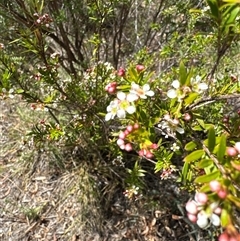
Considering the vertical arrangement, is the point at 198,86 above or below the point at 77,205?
above

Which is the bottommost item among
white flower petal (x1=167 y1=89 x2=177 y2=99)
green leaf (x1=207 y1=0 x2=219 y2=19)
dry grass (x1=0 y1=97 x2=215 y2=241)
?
dry grass (x1=0 y1=97 x2=215 y2=241)

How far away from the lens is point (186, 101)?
127 cm

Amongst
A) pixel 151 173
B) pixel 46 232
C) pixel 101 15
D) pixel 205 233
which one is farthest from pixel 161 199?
pixel 101 15

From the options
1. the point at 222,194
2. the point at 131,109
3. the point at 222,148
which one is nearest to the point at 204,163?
the point at 222,148

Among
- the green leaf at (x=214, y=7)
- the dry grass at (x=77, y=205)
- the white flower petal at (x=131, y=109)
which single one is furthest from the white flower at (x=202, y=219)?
the dry grass at (x=77, y=205)

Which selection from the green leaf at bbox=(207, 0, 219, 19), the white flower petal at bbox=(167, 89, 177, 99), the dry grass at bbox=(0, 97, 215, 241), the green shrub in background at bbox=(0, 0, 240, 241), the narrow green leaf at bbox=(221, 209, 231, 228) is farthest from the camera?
the dry grass at bbox=(0, 97, 215, 241)

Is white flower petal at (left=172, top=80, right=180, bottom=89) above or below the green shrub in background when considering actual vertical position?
above

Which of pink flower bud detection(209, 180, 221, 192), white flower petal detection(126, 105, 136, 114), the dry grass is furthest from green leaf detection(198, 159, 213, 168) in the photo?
the dry grass

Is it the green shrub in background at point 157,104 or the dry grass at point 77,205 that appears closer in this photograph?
the green shrub in background at point 157,104

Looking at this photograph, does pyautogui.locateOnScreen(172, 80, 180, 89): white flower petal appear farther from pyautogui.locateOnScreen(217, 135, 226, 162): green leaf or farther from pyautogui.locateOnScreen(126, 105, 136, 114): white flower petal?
pyautogui.locateOnScreen(217, 135, 226, 162): green leaf

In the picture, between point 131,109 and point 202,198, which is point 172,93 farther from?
point 202,198

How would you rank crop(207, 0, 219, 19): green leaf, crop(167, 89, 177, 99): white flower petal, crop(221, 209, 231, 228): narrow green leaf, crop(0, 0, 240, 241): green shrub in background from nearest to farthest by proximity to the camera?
crop(221, 209, 231, 228): narrow green leaf, crop(0, 0, 240, 241): green shrub in background, crop(207, 0, 219, 19): green leaf, crop(167, 89, 177, 99): white flower petal

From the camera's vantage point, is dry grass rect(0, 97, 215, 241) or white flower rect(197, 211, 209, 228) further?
dry grass rect(0, 97, 215, 241)

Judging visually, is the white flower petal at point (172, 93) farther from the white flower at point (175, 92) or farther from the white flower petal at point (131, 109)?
the white flower petal at point (131, 109)
